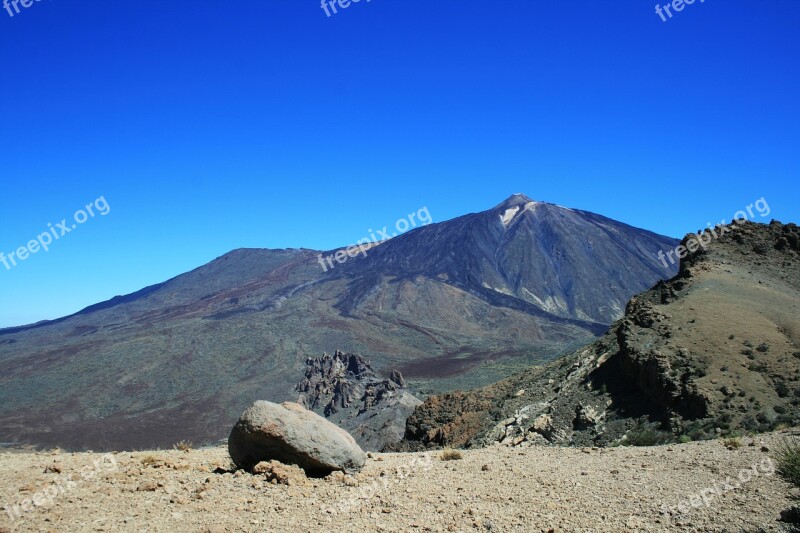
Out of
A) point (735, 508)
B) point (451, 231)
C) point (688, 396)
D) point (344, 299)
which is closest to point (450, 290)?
point (344, 299)

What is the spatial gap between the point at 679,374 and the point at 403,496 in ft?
32.0

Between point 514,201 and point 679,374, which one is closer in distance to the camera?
point 679,374

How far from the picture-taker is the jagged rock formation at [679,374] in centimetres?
1324

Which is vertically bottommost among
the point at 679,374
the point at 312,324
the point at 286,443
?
the point at 679,374

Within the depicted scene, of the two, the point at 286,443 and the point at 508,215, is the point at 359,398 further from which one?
the point at 508,215

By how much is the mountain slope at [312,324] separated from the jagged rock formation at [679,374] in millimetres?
31522

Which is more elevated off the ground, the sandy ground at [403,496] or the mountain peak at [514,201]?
the mountain peak at [514,201]

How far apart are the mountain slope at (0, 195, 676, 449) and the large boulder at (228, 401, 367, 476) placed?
38902mm

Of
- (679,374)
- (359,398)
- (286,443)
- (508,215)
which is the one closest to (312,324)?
(359,398)

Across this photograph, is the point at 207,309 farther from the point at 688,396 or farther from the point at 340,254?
the point at 688,396

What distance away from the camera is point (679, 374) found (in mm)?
14266

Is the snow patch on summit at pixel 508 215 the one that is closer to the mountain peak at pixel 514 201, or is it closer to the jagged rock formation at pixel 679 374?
the mountain peak at pixel 514 201

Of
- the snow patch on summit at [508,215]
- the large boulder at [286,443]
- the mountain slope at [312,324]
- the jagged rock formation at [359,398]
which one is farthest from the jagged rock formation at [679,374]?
the snow patch on summit at [508,215]

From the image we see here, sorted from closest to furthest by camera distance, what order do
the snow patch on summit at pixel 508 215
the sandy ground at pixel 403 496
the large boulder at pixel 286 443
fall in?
the sandy ground at pixel 403 496 < the large boulder at pixel 286 443 < the snow patch on summit at pixel 508 215
